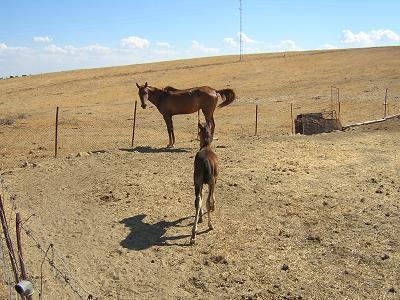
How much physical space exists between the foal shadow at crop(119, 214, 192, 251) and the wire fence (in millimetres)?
7063

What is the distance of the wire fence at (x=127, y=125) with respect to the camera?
57.9 feet

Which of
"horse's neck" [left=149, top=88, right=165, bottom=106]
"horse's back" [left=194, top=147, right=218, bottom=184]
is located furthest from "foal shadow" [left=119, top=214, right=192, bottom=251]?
"horse's neck" [left=149, top=88, right=165, bottom=106]

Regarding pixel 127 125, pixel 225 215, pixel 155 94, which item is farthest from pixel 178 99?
pixel 127 125

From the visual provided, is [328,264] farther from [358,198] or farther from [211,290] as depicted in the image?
[358,198]

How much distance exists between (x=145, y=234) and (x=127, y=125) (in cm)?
1607

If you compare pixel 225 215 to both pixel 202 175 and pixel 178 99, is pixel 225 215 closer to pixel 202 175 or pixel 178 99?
pixel 202 175

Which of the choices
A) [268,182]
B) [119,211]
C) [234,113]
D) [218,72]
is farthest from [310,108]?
[218,72]

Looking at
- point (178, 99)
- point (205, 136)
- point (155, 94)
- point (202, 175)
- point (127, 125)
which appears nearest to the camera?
point (202, 175)

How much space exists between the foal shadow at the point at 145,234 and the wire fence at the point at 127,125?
706 cm

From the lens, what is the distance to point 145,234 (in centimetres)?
832

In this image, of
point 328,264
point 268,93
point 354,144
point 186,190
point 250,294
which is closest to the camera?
point 250,294

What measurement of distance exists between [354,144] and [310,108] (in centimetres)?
1371

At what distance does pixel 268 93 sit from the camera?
121 feet

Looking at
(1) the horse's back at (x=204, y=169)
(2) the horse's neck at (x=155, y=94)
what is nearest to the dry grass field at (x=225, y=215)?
(1) the horse's back at (x=204, y=169)
